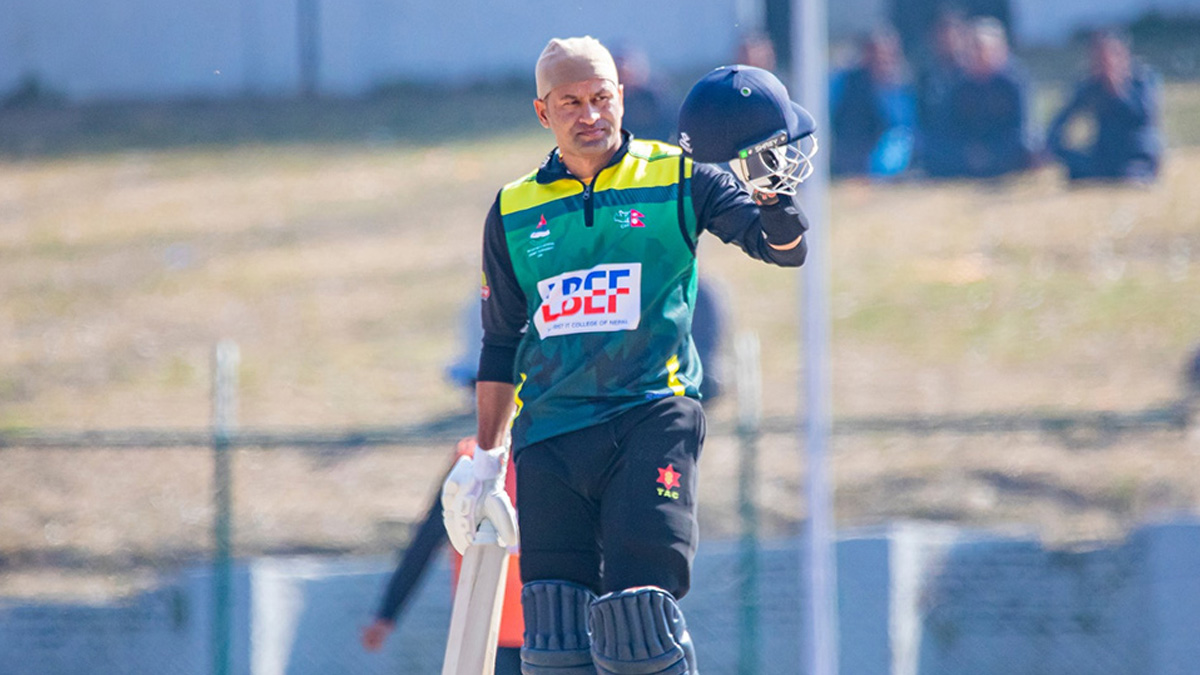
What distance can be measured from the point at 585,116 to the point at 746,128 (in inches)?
18.7

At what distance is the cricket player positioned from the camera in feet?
11.7

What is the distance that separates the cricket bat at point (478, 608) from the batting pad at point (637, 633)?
0.51 m

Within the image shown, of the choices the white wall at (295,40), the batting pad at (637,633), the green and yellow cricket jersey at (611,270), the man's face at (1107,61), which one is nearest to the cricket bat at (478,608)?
the green and yellow cricket jersey at (611,270)

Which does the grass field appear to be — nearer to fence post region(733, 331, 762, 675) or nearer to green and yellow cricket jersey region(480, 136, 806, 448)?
fence post region(733, 331, 762, 675)

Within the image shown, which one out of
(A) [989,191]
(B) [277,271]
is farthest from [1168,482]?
(B) [277,271]

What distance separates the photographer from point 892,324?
35.9 ft

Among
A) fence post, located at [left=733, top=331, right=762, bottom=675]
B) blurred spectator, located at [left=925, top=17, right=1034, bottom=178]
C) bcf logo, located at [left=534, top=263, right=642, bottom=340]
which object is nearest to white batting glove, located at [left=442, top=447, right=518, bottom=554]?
bcf logo, located at [left=534, top=263, right=642, bottom=340]

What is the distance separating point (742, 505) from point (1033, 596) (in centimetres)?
134

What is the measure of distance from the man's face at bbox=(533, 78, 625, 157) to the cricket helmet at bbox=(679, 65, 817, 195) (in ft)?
0.96

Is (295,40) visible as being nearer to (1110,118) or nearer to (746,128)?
(1110,118)

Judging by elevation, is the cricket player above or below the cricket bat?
above

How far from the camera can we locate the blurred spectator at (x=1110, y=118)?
11.3 meters

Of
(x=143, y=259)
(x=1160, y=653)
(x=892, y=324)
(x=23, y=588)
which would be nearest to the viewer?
(x=1160, y=653)

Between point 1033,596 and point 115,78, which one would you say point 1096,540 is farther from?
point 115,78
